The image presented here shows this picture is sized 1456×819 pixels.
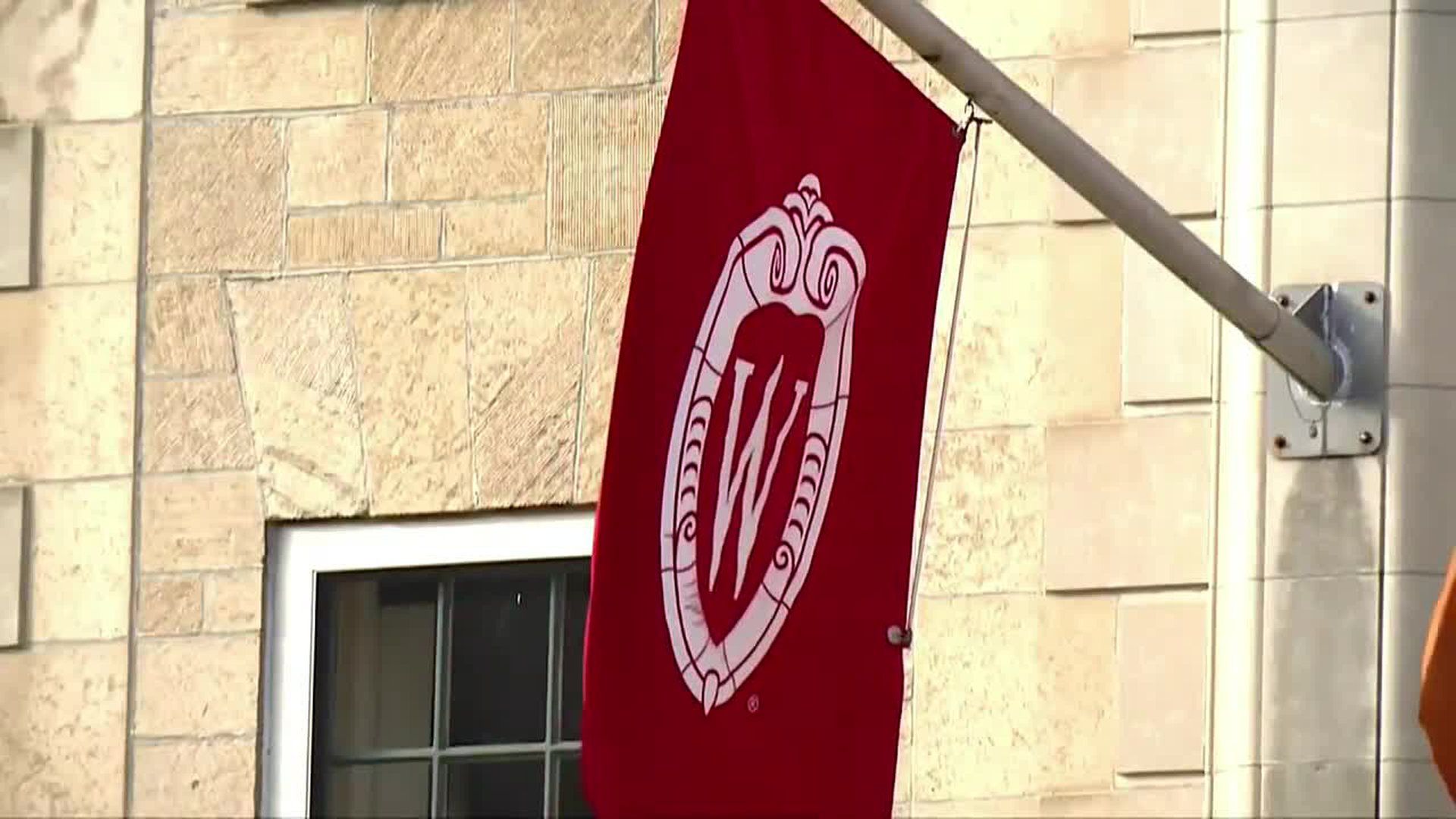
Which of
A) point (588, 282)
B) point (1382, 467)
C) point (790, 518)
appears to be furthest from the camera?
point (588, 282)

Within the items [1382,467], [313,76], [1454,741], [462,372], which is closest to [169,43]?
[313,76]

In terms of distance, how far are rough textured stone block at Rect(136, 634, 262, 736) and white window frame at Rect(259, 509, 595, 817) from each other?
0.19 feet

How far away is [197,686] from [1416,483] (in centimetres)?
305

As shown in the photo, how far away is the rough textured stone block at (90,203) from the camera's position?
9.50 metres

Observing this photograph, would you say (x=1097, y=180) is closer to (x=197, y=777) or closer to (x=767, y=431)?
(x=767, y=431)

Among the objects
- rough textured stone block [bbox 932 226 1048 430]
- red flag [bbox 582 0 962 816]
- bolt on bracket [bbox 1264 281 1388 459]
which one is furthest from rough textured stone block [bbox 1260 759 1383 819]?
red flag [bbox 582 0 962 816]

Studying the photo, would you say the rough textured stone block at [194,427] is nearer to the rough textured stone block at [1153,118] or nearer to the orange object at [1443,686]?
the rough textured stone block at [1153,118]

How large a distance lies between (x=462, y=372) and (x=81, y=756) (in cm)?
134

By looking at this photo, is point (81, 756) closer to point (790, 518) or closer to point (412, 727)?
point (412, 727)

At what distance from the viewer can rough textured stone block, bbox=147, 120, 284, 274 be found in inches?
370

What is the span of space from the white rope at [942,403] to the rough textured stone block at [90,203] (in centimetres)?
Answer: 215

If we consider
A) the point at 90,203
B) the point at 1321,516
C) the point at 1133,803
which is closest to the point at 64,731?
the point at 90,203

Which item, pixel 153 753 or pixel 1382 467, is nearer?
pixel 1382 467

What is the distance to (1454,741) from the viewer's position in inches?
276
